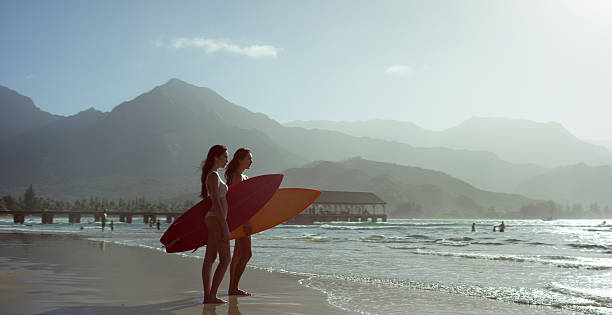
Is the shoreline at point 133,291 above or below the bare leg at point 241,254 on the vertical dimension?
below

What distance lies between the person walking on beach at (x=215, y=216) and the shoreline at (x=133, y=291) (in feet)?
1.40

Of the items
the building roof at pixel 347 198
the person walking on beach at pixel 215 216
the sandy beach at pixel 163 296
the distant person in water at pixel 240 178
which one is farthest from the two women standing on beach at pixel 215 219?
the building roof at pixel 347 198

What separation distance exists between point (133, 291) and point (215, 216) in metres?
2.39

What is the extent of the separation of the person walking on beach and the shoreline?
0.43m

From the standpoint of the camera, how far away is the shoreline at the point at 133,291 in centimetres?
642

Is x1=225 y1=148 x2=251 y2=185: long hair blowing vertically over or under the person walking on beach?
over

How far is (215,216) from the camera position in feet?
21.2

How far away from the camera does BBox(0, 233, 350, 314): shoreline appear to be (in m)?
6.42

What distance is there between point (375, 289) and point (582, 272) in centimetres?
713

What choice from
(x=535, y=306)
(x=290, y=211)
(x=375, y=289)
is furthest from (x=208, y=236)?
(x=535, y=306)

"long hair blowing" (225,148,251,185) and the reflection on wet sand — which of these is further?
"long hair blowing" (225,148,251,185)

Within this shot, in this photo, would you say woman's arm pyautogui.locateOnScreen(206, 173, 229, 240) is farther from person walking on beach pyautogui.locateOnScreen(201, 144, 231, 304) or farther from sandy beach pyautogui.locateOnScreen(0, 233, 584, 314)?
sandy beach pyautogui.locateOnScreen(0, 233, 584, 314)

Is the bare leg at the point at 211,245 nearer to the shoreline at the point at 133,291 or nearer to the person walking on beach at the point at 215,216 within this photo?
the person walking on beach at the point at 215,216

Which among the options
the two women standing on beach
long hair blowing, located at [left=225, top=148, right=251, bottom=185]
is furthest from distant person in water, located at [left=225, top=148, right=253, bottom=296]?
the two women standing on beach
